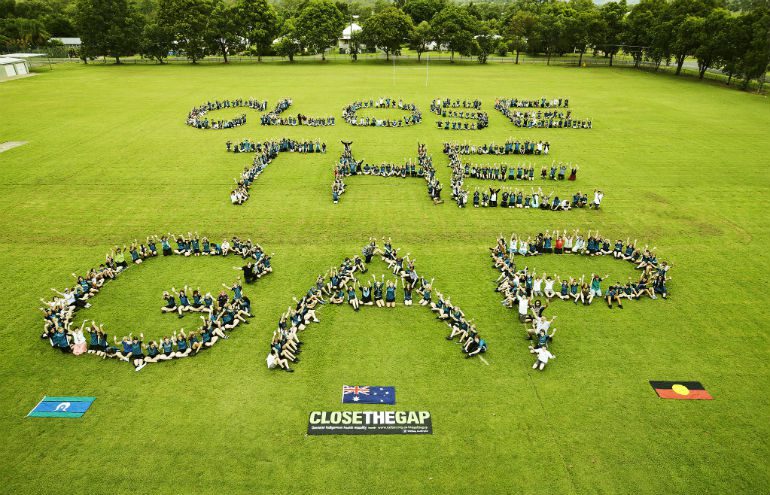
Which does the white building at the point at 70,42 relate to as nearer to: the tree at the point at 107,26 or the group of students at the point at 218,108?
the tree at the point at 107,26

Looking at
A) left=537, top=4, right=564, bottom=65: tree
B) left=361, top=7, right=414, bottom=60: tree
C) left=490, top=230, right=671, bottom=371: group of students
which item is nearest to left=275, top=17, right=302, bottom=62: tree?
left=361, top=7, right=414, bottom=60: tree

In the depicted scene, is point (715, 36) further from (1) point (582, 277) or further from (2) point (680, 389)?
(2) point (680, 389)

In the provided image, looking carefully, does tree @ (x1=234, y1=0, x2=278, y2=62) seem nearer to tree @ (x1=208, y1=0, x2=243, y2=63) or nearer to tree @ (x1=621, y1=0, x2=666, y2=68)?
tree @ (x1=208, y1=0, x2=243, y2=63)

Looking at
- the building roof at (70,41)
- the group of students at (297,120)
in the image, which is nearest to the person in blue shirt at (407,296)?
the group of students at (297,120)

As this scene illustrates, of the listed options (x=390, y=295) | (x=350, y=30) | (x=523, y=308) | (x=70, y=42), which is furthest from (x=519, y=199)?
(x=70, y=42)

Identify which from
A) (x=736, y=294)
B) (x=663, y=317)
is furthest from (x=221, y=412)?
(x=736, y=294)
